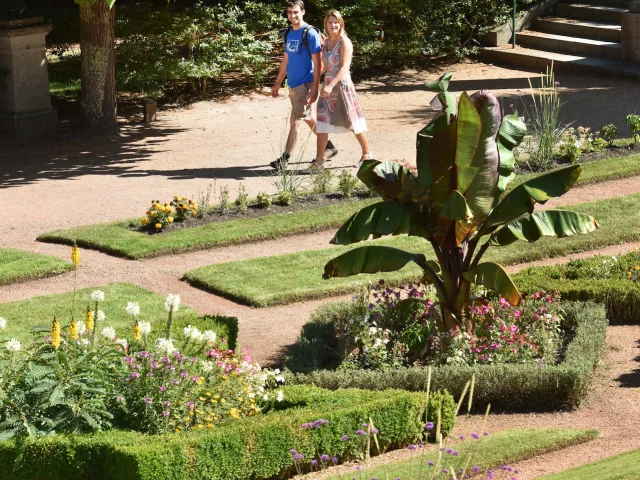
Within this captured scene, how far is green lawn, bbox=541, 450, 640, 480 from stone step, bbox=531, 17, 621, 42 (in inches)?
581

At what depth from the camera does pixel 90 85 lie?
15.9 m

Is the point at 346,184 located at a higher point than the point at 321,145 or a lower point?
lower

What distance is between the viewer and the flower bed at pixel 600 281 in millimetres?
8953

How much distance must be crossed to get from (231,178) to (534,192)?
6.46m

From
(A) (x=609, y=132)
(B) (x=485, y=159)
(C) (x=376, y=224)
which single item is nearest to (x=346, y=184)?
(A) (x=609, y=132)

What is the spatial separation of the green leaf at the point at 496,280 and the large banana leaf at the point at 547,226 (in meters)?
0.31

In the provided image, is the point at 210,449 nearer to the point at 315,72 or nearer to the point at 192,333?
the point at 192,333

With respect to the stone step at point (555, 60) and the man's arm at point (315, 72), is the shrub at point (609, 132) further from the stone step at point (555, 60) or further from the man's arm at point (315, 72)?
the stone step at point (555, 60)

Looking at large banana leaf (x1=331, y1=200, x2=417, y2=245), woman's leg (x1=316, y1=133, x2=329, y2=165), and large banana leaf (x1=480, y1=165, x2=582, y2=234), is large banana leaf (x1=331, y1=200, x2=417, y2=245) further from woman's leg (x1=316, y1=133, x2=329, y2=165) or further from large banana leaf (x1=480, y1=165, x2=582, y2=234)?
woman's leg (x1=316, y1=133, x2=329, y2=165)

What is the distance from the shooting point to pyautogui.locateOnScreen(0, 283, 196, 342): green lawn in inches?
353

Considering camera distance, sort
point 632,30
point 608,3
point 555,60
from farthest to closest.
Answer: point 608,3
point 555,60
point 632,30

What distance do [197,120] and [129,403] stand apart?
36.0 ft

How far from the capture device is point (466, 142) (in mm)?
7727

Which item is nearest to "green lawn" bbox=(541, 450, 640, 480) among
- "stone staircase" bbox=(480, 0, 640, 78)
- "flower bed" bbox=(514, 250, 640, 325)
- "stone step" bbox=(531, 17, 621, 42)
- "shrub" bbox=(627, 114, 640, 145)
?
"flower bed" bbox=(514, 250, 640, 325)
